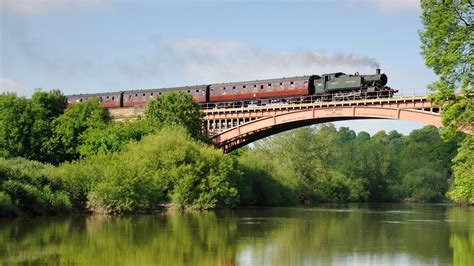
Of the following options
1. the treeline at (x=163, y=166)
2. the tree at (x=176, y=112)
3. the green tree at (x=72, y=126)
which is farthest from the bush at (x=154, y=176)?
the green tree at (x=72, y=126)

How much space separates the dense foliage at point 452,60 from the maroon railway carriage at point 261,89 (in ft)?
121

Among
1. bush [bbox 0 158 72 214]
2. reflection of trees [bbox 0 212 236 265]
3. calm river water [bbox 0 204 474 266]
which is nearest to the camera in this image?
reflection of trees [bbox 0 212 236 265]

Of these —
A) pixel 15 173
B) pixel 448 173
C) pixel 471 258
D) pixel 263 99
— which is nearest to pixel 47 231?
pixel 15 173

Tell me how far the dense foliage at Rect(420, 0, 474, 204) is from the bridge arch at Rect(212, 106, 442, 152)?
2569 cm

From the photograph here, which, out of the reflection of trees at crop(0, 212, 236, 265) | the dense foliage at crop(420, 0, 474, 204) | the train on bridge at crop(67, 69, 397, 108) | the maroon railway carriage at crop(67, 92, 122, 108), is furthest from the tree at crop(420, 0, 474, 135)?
the maroon railway carriage at crop(67, 92, 122, 108)

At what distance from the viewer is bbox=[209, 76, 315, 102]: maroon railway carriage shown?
64.1 meters

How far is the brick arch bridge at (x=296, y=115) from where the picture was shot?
178 ft

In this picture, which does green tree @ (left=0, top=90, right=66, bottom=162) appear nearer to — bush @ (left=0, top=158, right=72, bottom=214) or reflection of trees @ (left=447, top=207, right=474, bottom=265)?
bush @ (left=0, top=158, right=72, bottom=214)

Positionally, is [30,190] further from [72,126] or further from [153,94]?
[153,94]

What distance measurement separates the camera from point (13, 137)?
64.2m

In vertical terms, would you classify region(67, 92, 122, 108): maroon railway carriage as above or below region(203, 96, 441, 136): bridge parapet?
above

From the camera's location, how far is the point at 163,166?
176 feet

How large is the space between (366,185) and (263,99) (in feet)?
95.6

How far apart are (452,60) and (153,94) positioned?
5113cm
